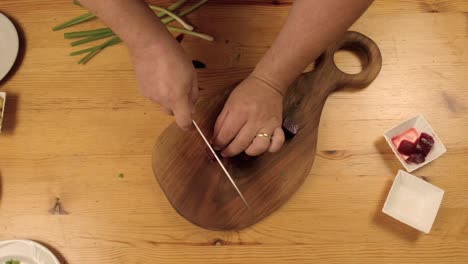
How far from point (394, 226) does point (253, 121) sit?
1.24 feet

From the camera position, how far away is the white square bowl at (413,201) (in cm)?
83

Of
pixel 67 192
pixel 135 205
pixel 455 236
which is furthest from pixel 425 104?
pixel 67 192

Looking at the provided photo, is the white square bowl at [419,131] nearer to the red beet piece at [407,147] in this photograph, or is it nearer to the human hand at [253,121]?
the red beet piece at [407,147]

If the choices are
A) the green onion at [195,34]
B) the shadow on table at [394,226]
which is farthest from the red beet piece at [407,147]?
the green onion at [195,34]

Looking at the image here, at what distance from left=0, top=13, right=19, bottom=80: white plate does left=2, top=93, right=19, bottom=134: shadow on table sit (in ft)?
0.18

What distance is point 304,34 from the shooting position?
74 centimetres

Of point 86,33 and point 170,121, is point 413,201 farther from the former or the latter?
point 86,33

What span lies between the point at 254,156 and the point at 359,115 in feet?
0.91

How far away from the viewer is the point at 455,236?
2.75 ft

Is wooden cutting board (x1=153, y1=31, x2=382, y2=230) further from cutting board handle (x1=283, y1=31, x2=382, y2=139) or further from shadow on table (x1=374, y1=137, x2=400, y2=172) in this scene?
shadow on table (x1=374, y1=137, x2=400, y2=172)

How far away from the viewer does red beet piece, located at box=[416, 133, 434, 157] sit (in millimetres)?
869

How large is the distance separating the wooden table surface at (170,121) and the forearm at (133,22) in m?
0.23

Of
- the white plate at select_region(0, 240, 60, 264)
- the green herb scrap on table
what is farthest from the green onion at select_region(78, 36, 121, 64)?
the white plate at select_region(0, 240, 60, 264)

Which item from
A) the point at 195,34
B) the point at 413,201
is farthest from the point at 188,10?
the point at 413,201
